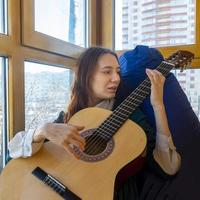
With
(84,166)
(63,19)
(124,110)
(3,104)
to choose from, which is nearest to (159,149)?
(124,110)

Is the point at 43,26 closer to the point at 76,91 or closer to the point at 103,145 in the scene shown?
the point at 76,91

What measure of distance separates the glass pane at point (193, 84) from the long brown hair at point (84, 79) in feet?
2.12

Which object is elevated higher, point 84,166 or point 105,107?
point 105,107

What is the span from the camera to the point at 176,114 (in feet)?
4.68

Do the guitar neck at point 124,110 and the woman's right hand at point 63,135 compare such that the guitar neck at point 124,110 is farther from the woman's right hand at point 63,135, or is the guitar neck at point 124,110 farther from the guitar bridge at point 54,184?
the guitar bridge at point 54,184

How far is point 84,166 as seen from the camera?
1.05 meters

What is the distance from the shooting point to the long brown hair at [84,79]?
4.55 feet

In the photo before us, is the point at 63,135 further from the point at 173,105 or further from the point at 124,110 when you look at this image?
the point at 173,105

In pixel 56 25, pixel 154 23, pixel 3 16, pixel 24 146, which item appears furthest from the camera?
pixel 154 23

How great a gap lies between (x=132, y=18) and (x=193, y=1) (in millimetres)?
381

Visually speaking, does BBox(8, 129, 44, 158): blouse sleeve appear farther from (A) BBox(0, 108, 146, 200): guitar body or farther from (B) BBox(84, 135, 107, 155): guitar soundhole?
(B) BBox(84, 135, 107, 155): guitar soundhole

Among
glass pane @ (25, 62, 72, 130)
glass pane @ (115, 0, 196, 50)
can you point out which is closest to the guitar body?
glass pane @ (25, 62, 72, 130)

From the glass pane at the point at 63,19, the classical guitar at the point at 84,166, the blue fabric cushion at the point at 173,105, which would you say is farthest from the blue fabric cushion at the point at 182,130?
the glass pane at the point at 63,19

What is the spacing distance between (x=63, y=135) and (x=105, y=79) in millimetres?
372
